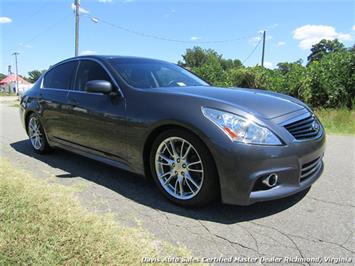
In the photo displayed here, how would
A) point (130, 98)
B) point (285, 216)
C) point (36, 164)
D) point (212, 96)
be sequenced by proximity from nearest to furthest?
point (285, 216) < point (212, 96) < point (130, 98) < point (36, 164)

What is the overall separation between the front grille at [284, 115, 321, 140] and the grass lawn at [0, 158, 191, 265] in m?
1.47

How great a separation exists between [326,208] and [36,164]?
3.97 metres

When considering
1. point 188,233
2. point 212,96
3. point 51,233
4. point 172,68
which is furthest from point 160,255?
point 172,68

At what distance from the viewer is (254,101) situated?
361 cm

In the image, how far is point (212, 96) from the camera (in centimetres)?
362

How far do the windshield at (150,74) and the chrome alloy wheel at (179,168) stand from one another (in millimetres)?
892

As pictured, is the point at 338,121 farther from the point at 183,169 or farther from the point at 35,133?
the point at 35,133

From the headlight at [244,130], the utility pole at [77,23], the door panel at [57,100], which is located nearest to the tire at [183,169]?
the headlight at [244,130]

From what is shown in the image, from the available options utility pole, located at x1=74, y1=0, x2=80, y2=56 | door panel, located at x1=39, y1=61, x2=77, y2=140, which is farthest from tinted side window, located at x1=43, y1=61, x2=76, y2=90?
utility pole, located at x1=74, y1=0, x2=80, y2=56

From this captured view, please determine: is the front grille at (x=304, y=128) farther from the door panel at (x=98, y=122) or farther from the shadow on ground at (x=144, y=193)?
the door panel at (x=98, y=122)

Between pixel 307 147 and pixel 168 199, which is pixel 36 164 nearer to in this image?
pixel 168 199

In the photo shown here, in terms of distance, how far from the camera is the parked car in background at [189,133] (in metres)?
3.14

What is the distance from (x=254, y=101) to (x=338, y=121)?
6.58 metres

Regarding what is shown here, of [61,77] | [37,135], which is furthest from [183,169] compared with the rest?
[37,135]
